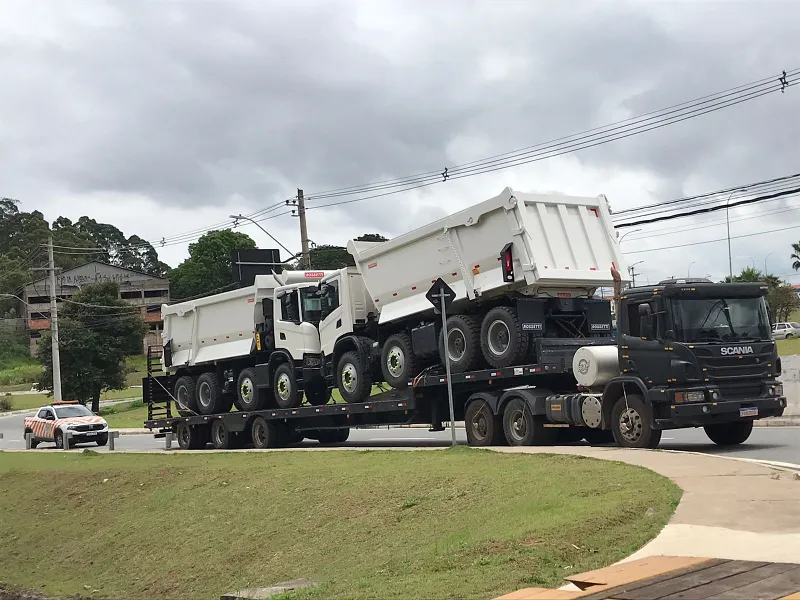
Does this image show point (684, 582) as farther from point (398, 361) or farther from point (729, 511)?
point (398, 361)

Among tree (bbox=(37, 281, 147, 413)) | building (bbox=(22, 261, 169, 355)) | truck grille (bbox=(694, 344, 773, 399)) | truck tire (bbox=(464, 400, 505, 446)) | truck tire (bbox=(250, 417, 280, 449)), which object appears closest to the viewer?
truck grille (bbox=(694, 344, 773, 399))

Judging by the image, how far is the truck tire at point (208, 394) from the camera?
2583 cm

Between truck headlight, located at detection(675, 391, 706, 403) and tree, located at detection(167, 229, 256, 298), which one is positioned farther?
tree, located at detection(167, 229, 256, 298)

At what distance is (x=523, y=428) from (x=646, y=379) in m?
2.78

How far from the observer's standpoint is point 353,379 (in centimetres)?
2066

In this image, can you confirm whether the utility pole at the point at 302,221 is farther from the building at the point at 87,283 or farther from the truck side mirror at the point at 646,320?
the building at the point at 87,283

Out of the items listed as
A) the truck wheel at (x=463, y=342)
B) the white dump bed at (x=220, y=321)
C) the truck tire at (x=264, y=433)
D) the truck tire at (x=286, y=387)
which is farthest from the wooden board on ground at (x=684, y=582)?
the truck tire at (x=264, y=433)

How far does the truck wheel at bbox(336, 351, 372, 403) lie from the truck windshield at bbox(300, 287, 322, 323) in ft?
5.69

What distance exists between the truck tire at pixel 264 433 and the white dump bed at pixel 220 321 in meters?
1.82

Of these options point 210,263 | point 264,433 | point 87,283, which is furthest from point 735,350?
point 210,263

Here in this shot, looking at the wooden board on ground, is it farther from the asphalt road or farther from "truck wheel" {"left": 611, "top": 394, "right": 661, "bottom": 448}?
"truck wheel" {"left": 611, "top": 394, "right": 661, "bottom": 448}

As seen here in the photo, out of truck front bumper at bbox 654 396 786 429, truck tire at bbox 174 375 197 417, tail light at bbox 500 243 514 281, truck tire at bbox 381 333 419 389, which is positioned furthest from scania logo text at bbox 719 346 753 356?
truck tire at bbox 174 375 197 417

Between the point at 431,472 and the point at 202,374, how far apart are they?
14527 mm

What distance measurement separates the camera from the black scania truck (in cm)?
1462
